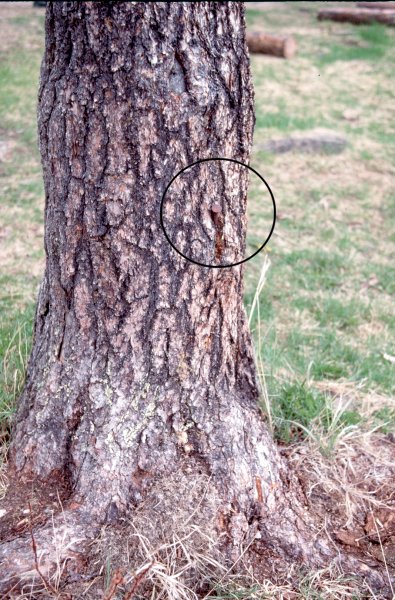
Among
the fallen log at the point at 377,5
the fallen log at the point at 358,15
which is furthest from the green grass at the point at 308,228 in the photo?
the fallen log at the point at 377,5

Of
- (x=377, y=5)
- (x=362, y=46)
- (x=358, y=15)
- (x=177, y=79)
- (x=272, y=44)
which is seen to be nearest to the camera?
(x=177, y=79)

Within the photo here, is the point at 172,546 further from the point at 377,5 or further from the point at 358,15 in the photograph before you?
the point at 377,5

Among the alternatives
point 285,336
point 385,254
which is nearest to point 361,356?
point 285,336

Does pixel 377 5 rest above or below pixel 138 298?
above

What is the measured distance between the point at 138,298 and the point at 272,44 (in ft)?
25.1

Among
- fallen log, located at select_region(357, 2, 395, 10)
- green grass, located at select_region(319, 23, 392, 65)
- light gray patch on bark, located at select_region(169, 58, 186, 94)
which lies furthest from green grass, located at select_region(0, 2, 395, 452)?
fallen log, located at select_region(357, 2, 395, 10)

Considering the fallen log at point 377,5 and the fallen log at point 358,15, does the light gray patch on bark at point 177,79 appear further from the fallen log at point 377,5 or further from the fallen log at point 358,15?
the fallen log at point 377,5

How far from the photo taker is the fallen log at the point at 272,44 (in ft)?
27.9

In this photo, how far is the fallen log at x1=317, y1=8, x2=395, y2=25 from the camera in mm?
9950

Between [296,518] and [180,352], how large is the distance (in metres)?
0.68

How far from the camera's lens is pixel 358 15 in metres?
10.1

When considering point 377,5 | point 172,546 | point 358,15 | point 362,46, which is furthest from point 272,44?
point 172,546

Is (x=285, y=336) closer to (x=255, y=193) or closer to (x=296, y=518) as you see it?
(x=296, y=518)

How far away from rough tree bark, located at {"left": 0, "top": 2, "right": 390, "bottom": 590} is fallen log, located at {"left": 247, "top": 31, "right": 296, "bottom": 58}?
7.32m
